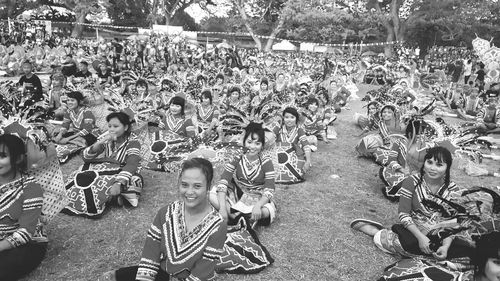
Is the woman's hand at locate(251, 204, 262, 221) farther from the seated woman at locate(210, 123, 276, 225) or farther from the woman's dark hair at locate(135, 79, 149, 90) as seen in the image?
the woman's dark hair at locate(135, 79, 149, 90)

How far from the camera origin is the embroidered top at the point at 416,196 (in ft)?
11.8

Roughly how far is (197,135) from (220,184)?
8.48ft

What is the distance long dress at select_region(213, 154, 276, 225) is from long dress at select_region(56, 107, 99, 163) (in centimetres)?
298

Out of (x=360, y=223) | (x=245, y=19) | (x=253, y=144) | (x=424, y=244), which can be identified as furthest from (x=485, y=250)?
(x=245, y=19)

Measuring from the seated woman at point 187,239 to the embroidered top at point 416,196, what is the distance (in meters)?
1.90

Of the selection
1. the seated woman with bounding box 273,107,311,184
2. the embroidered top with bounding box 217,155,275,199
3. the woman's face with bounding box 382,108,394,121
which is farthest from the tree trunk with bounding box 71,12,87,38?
the embroidered top with bounding box 217,155,275,199

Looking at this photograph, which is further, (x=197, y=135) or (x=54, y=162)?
(x=197, y=135)

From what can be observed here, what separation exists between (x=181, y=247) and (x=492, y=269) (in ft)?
6.42

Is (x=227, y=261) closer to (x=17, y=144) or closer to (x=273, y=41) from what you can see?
(x=17, y=144)

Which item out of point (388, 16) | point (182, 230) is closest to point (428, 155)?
point (182, 230)

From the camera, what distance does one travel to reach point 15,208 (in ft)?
9.87

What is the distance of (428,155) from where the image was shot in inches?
142

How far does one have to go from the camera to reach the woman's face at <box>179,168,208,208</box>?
2574 millimetres

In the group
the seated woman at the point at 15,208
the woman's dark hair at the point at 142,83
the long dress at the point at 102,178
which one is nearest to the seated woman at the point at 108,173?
the long dress at the point at 102,178
